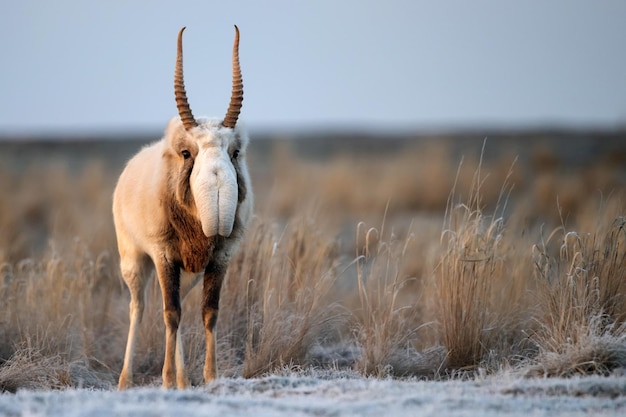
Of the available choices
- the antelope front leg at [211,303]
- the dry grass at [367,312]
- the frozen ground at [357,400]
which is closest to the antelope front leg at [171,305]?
the antelope front leg at [211,303]

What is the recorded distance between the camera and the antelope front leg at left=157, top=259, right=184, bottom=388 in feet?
19.7

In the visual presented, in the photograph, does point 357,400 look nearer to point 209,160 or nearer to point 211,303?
point 211,303

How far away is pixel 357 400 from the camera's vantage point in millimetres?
4754

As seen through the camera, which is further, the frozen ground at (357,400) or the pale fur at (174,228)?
the pale fur at (174,228)

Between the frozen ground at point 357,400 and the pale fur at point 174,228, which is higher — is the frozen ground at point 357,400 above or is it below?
below

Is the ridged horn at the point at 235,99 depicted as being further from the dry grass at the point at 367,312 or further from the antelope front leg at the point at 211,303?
the dry grass at the point at 367,312

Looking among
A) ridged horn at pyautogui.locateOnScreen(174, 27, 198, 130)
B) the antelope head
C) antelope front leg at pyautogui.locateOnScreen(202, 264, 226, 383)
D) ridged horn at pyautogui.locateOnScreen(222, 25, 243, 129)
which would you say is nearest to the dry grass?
antelope front leg at pyautogui.locateOnScreen(202, 264, 226, 383)

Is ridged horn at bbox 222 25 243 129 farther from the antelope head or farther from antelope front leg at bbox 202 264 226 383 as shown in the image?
antelope front leg at bbox 202 264 226 383

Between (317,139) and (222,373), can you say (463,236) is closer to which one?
(222,373)

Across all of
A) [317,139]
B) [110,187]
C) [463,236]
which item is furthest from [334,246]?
[317,139]

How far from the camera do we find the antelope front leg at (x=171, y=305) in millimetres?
5996

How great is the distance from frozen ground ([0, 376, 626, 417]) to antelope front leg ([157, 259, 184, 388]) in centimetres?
78

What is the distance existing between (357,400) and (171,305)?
188 centimetres

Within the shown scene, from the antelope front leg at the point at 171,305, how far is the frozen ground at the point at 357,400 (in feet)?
2.55
